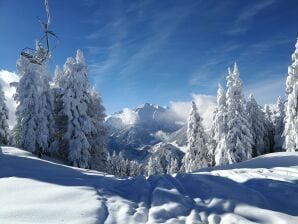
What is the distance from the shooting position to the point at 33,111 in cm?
3347

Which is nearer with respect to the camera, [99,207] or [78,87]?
[99,207]

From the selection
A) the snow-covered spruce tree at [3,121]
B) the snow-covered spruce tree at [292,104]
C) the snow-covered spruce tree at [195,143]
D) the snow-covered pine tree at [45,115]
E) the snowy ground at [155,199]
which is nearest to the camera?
the snowy ground at [155,199]

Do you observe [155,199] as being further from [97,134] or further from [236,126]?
[236,126]

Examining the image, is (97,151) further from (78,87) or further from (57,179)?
(57,179)

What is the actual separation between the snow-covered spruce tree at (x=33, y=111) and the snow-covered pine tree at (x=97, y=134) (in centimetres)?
490

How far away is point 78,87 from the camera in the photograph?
3478cm

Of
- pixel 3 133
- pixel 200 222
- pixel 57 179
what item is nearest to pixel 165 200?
pixel 200 222

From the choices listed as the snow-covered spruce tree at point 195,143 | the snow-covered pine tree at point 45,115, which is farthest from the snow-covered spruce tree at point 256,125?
the snow-covered pine tree at point 45,115

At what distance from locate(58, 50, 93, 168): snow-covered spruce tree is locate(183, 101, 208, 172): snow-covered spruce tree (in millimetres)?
15516

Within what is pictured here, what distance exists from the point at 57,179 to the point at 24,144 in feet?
72.8

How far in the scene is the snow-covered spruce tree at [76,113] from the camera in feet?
109

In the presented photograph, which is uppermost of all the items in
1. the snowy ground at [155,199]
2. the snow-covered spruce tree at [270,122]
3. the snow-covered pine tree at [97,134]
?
the snow-covered spruce tree at [270,122]

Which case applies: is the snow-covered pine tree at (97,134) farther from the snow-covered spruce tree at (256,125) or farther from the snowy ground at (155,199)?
the snowy ground at (155,199)

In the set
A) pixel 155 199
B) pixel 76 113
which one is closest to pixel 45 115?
pixel 76 113
